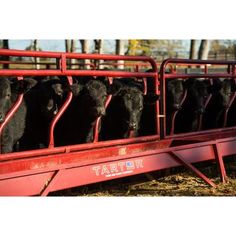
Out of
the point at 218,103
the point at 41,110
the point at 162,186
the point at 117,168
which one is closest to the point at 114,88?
the point at 41,110

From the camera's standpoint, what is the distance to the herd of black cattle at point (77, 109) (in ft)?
17.3

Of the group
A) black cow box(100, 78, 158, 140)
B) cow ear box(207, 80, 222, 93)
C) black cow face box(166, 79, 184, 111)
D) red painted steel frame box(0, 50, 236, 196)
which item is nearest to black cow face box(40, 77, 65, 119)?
red painted steel frame box(0, 50, 236, 196)

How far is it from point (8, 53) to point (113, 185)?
241 cm

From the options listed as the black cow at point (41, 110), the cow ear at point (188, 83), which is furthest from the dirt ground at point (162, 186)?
the cow ear at point (188, 83)

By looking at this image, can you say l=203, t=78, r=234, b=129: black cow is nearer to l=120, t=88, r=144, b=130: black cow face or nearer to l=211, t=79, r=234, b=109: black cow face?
l=211, t=79, r=234, b=109: black cow face

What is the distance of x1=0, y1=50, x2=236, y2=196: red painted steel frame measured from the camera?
4.30 meters

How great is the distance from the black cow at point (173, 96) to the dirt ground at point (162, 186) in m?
0.90

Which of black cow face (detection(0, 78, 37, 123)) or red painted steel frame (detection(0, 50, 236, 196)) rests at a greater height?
black cow face (detection(0, 78, 37, 123))

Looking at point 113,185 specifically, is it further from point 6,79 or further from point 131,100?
point 6,79

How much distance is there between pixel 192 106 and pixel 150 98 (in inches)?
56.1

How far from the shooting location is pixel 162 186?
5.88m

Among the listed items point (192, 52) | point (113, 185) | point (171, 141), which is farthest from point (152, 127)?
point (192, 52)

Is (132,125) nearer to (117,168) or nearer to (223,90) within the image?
(117,168)

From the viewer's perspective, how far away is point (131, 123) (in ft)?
19.0
